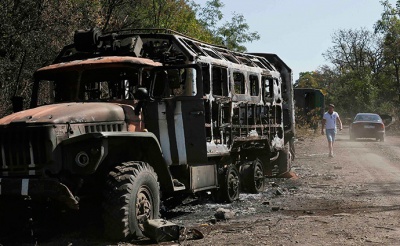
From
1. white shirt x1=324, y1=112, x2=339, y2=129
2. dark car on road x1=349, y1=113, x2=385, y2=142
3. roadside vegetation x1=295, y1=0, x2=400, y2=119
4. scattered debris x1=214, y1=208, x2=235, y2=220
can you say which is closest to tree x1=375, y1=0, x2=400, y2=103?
roadside vegetation x1=295, y1=0, x2=400, y2=119

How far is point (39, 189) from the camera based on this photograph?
6.59 metres

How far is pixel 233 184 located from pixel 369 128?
2148 centimetres

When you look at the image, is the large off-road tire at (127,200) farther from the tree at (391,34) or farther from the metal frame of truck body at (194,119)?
the tree at (391,34)

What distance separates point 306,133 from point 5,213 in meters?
29.1

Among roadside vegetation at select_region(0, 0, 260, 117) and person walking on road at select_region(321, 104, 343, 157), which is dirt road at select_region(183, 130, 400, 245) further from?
roadside vegetation at select_region(0, 0, 260, 117)

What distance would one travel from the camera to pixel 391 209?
9.21 metres

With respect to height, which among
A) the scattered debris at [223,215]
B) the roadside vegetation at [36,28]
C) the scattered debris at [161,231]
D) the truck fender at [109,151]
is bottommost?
the scattered debris at [223,215]

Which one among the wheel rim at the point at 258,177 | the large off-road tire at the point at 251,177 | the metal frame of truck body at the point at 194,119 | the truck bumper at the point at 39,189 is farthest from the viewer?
the wheel rim at the point at 258,177

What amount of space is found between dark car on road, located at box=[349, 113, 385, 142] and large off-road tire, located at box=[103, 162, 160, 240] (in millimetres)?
25107

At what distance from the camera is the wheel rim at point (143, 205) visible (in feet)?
23.7

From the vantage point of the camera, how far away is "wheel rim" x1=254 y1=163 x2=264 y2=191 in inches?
477

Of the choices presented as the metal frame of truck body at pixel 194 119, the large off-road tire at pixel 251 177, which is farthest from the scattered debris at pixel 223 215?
the large off-road tire at pixel 251 177

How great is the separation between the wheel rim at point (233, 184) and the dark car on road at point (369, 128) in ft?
69.7

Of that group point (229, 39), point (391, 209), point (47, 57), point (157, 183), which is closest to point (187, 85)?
point (157, 183)
